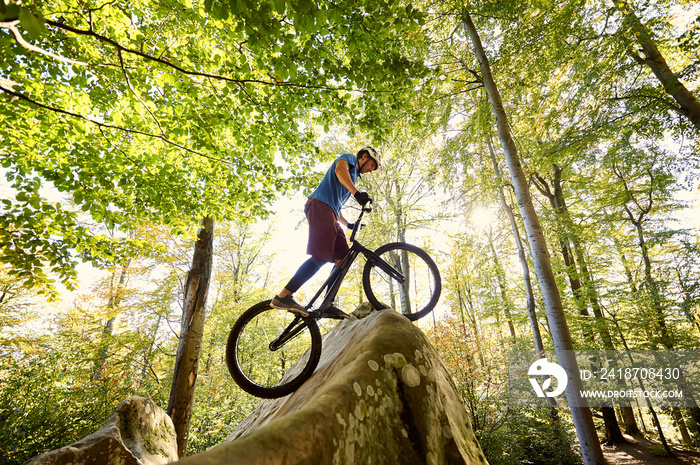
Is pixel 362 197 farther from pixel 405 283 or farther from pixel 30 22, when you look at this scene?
pixel 405 283

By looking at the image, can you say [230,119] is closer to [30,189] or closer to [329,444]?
[30,189]

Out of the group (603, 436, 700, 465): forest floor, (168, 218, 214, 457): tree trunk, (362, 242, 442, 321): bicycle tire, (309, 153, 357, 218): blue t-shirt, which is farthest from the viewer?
(603, 436, 700, 465): forest floor

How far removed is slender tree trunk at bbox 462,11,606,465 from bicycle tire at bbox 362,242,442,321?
2.05 meters

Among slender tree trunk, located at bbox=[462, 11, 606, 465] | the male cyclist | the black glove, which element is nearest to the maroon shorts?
the male cyclist

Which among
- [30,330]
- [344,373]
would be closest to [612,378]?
[344,373]

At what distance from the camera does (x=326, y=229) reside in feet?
9.96

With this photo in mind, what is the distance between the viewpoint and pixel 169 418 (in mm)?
4508

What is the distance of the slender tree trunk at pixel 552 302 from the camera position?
14.3ft

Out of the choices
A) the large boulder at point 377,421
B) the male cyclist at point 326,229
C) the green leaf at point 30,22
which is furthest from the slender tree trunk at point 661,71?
the green leaf at point 30,22

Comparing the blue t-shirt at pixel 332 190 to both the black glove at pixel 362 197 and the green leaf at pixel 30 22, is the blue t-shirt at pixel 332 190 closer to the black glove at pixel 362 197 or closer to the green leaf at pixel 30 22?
the black glove at pixel 362 197

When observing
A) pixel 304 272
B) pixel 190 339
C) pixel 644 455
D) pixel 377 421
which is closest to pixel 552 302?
pixel 304 272

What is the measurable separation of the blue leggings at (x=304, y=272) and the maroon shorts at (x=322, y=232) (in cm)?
6

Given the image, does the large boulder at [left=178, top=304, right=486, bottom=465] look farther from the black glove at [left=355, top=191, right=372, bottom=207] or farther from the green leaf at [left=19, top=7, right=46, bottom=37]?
the green leaf at [left=19, top=7, right=46, bottom=37]

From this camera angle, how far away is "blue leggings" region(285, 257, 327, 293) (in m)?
2.88
